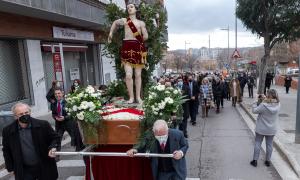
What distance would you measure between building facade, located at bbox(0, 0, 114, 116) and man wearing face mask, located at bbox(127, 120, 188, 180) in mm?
7667

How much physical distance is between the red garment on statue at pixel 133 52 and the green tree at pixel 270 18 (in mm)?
10365

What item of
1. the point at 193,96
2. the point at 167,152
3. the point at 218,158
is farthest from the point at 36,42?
the point at 167,152

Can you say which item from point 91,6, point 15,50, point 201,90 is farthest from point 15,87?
point 201,90

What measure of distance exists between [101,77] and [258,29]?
11.1m

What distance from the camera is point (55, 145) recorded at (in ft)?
16.4

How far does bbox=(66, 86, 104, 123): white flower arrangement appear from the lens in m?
5.35

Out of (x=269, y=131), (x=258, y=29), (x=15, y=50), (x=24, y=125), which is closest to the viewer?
(x=24, y=125)

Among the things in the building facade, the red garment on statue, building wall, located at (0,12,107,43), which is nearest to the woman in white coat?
the red garment on statue

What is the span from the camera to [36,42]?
1504cm

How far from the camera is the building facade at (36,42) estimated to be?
1288 cm

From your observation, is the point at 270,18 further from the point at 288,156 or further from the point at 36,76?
the point at 36,76

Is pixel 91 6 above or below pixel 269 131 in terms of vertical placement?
above

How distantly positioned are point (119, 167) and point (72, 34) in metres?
13.5

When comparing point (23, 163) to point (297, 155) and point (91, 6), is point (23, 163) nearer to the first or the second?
point (297, 155)
